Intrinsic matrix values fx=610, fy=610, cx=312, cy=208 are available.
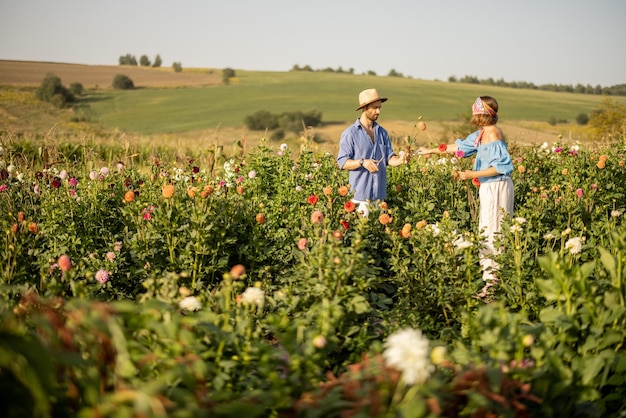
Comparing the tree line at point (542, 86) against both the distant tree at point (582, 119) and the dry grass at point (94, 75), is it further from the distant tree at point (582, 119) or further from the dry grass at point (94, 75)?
the dry grass at point (94, 75)

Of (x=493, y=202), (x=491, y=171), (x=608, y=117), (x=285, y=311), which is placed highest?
(x=608, y=117)

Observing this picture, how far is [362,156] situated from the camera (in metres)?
5.41

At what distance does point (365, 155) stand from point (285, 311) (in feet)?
8.99

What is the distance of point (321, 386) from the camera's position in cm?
213

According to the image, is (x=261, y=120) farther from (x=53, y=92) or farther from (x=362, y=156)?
(x=362, y=156)

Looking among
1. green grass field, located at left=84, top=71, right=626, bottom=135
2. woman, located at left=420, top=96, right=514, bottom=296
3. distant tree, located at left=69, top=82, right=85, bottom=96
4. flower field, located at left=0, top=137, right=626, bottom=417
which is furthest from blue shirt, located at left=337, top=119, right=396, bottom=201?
distant tree, located at left=69, top=82, right=85, bottom=96

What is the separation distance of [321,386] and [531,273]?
230 centimetres

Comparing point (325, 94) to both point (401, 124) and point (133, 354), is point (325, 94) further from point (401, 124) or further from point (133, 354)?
point (133, 354)

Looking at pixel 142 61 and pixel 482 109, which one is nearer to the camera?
pixel 482 109

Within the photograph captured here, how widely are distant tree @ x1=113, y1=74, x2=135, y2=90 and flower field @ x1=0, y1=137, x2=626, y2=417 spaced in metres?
56.3

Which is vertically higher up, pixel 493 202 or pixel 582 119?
pixel 582 119

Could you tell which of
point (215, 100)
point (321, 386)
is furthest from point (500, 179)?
point (215, 100)

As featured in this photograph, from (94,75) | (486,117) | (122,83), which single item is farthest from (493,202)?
(94,75)

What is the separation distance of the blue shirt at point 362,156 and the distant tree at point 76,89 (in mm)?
50448
